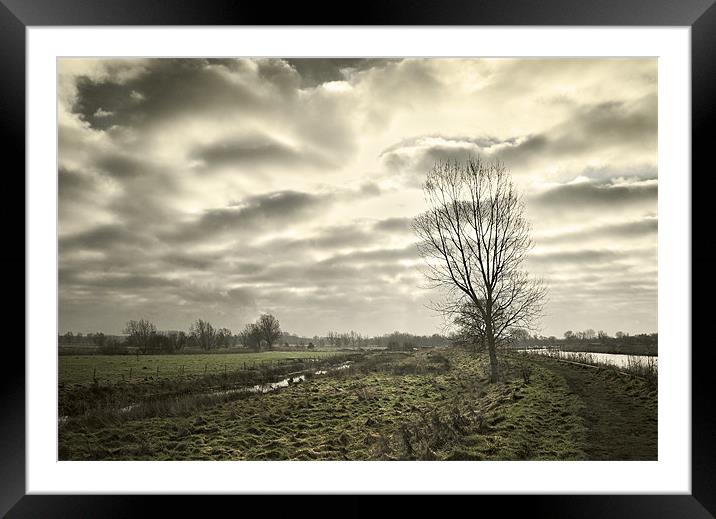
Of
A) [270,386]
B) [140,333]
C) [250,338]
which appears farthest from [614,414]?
[140,333]

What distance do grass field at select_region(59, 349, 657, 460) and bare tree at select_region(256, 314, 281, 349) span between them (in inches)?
15.0

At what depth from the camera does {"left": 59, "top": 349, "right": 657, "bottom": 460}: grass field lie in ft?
8.33

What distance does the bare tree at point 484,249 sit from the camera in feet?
9.04

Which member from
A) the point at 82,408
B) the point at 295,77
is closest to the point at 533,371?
the point at 295,77

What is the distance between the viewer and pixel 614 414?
255 cm

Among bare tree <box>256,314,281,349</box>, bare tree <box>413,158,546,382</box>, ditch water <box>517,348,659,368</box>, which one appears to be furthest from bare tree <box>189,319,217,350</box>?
ditch water <box>517,348,659,368</box>

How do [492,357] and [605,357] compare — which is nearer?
[605,357]

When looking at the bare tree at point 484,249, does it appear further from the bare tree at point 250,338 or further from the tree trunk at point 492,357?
the bare tree at point 250,338

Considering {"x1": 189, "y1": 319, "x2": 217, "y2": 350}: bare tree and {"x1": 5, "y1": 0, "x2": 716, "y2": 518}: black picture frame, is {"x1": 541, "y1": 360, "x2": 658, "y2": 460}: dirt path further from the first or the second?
{"x1": 189, "y1": 319, "x2": 217, "y2": 350}: bare tree
